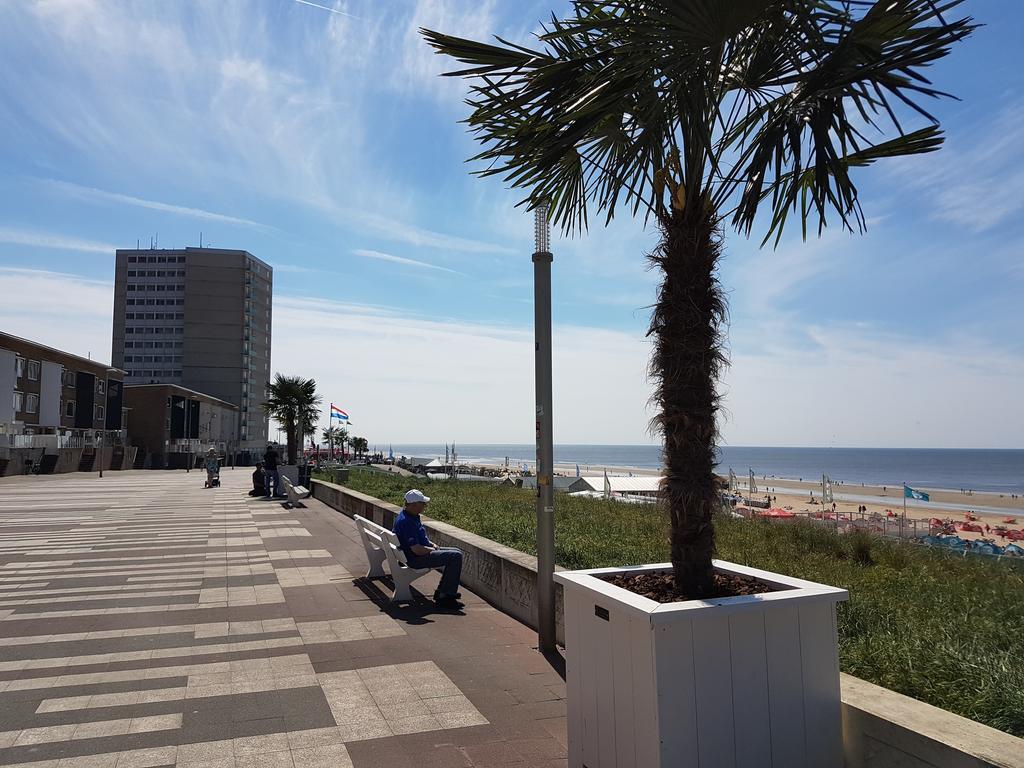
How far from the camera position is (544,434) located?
226 inches

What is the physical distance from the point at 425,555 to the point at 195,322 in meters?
133

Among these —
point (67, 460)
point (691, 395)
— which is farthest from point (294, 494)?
point (67, 460)

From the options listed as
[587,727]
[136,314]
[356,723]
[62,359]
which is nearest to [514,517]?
[356,723]

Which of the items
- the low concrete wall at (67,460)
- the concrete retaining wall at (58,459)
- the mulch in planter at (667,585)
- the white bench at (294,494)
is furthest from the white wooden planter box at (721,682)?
the low concrete wall at (67,460)

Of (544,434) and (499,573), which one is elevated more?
(544,434)

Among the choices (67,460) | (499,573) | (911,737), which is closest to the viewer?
(911,737)

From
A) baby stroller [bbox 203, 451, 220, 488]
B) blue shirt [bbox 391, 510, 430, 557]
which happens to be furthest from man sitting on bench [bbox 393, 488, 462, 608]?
baby stroller [bbox 203, 451, 220, 488]

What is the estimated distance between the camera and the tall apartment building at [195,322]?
127688mm

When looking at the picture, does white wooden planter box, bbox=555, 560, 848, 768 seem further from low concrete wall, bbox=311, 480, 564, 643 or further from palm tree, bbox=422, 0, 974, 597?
low concrete wall, bbox=311, 480, 564, 643

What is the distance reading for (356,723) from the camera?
4.26 meters

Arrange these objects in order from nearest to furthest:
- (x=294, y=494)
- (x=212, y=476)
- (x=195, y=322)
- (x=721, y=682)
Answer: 1. (x=721, y=682)
2. (x=294, y=494)
3. (x=212, y=476)
4. (x=195, y=322)

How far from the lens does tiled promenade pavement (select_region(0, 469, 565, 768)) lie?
3928 mm

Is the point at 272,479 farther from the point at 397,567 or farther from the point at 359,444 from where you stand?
the point at 359,444

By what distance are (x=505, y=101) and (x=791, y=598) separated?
2725 mm
